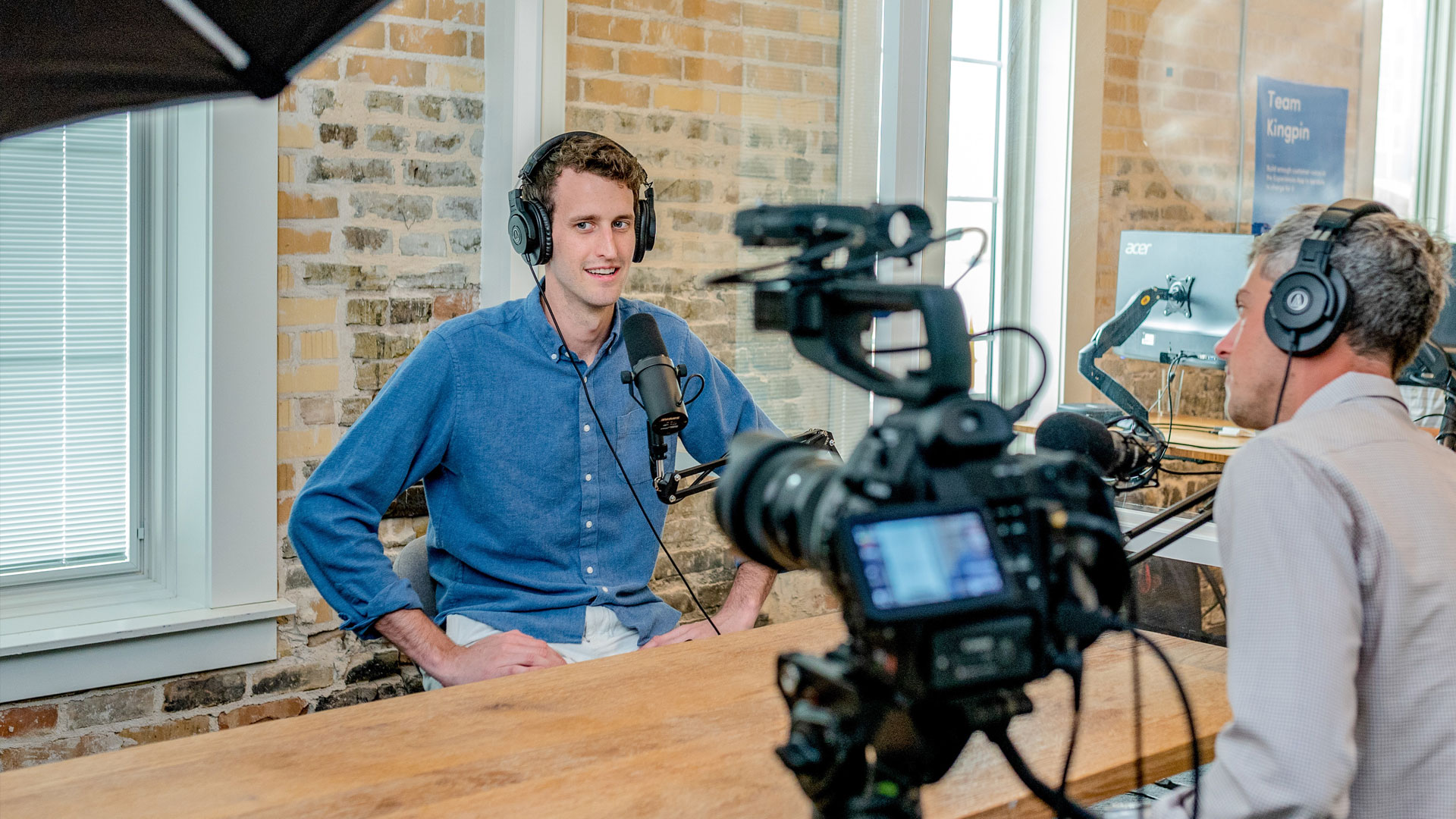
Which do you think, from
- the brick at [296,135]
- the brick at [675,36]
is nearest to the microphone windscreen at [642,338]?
the brick at [296,135]

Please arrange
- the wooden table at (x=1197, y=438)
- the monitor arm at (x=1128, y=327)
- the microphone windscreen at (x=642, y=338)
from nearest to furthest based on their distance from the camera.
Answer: the microphone windscreen at (x=642, y=338) → the wooden table at (x=1197, y=438) → the monitor arm at (x=1128, y=327)

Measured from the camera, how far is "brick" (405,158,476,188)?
8.68 ft

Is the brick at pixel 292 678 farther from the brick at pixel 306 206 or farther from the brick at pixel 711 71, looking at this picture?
the brick at pixel 711 71

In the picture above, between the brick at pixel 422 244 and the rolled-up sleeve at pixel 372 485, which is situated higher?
the brick at pixel 422 244

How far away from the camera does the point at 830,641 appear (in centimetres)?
167

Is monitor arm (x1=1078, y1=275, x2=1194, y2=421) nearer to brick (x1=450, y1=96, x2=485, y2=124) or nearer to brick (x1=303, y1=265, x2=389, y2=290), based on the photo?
brick (x1=450, y1=96, x2=485, y2=124)

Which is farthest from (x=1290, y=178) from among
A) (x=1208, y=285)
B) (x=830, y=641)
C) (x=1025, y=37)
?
(x=830, y=641)

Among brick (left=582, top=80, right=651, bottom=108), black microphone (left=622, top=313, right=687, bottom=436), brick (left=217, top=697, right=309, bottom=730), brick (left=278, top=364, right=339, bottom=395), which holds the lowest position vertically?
brick (left=217, top=697, right=309, bottom=730)

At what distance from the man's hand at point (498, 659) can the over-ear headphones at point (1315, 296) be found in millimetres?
1155

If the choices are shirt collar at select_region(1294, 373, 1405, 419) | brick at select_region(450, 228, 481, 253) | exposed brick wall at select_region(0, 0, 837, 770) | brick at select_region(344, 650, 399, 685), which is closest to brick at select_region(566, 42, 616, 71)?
exposed brick wall at select_region(0, 0, 837, 770)

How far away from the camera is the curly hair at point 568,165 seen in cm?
220

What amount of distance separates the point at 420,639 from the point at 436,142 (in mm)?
1246

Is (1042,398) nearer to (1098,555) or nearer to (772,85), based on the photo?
(772,85)

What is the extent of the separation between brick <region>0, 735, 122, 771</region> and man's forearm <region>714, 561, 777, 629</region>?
4.04ft
